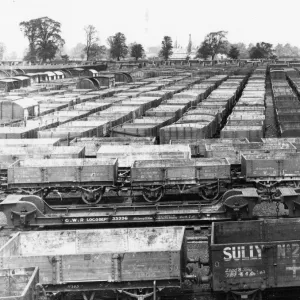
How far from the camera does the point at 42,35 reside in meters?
150

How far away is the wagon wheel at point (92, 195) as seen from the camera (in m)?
21.2

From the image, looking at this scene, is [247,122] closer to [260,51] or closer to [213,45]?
[260,51]

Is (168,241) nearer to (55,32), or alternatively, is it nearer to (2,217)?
(2,217)

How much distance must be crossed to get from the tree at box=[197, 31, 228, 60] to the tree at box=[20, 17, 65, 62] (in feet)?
164

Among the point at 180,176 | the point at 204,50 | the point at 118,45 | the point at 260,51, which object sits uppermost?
the point at 260,51

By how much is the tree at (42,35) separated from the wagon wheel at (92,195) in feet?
429

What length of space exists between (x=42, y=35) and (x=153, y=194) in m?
136

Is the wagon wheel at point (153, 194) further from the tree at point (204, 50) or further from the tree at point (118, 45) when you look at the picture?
the tree at point (204, 50)

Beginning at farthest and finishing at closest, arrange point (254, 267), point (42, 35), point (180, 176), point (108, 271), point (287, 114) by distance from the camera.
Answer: point (42, 35), point (287, 114), point (180, 176), point (254, 267), point (108, 271)

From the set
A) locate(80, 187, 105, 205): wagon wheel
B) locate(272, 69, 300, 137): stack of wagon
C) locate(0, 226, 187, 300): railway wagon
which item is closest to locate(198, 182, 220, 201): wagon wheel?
→ locate(80, 187, 105, 205): wagon wheel

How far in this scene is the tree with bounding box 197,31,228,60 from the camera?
180 meters

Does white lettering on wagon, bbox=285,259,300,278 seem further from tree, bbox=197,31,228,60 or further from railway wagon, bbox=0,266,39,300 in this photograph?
tree, bbox=197,31,228,60

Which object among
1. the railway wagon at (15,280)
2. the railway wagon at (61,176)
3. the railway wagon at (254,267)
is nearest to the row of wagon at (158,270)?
the railway wagon at (254,267)

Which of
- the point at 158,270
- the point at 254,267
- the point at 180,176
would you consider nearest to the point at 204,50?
the point at 180,176
